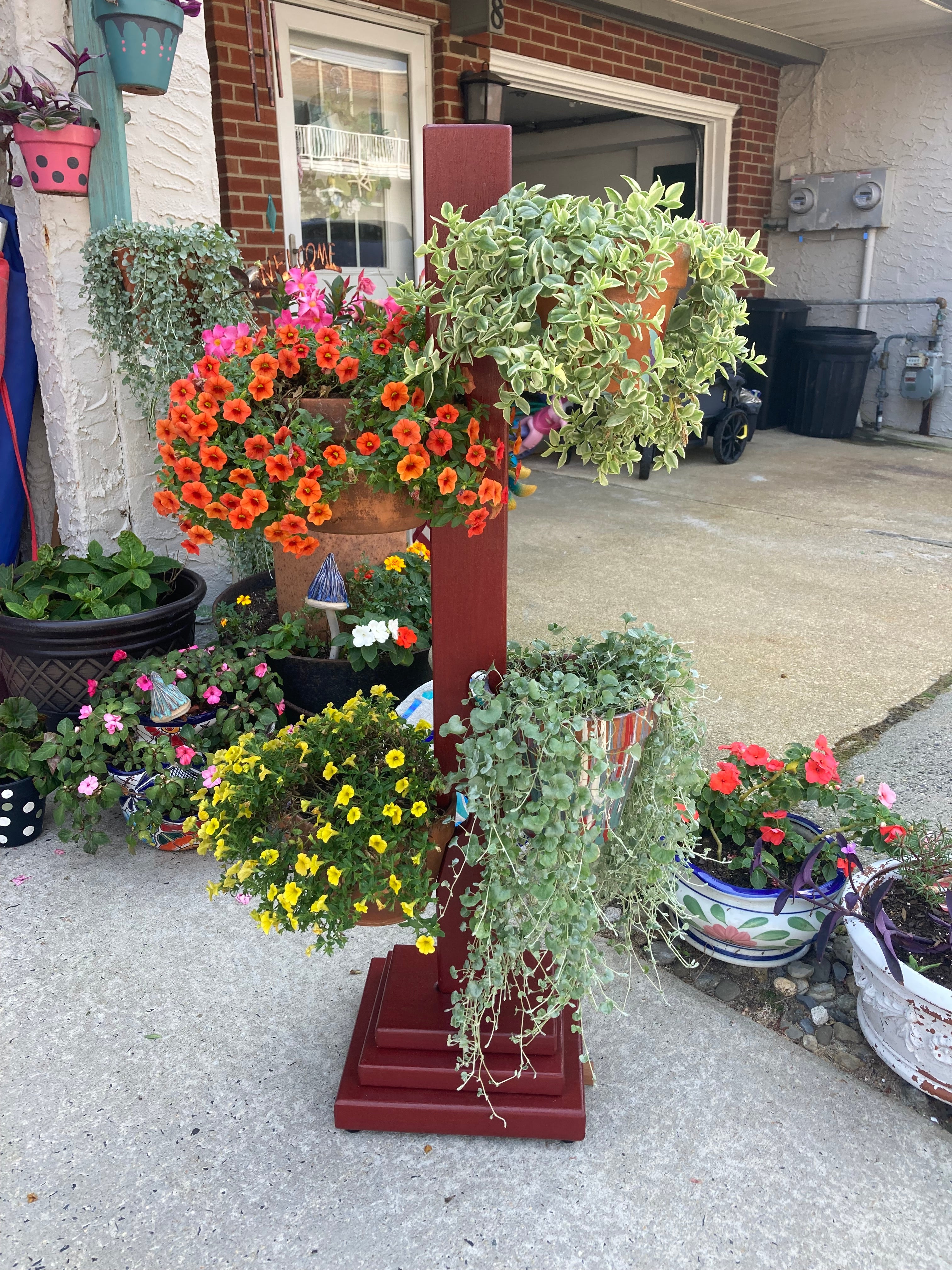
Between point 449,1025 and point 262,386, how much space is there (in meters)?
1.07

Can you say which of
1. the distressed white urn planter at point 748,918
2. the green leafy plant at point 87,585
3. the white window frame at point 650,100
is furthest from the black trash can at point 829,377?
the distressed white urn planter at point 748,918

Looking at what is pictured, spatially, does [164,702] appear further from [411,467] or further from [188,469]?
[411,467]

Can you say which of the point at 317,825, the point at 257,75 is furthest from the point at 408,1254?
the point at 257,75

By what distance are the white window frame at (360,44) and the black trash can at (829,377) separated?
350cm

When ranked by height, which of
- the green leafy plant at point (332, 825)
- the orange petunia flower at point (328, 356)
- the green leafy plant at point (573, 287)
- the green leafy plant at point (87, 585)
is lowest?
the green leafy plant at point (332, 825)

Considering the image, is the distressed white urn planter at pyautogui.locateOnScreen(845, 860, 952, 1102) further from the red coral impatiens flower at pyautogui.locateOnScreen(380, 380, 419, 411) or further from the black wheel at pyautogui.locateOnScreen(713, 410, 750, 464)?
the black wheel at pyautogui.locateOnScreen(713, 410, 750, 464)

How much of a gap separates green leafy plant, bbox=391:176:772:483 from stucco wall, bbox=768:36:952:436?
22.8 ft

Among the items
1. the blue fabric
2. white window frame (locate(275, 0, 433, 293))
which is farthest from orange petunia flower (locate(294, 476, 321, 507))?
white window frame (locate(275, 0, 433, 293))

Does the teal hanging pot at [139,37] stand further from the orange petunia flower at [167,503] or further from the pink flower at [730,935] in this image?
the pink flower at [730,935]

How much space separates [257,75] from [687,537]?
117 inches

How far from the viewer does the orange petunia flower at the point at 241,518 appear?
1383 millimetres

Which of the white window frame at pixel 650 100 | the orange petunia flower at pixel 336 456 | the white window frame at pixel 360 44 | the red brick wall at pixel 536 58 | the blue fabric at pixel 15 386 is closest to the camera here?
the orange petunia flower at pixel 336 456

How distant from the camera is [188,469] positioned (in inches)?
55.8

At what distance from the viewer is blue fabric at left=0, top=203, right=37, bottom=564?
2.83m
